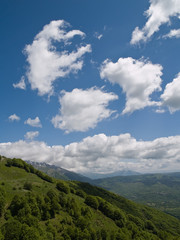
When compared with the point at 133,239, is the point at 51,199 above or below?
above

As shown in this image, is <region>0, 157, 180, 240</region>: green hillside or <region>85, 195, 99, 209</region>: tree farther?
<region>85, 195, 99, 209</region>: tree

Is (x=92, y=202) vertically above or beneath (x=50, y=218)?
beneath

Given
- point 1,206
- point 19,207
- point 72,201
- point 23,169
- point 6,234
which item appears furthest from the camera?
point 23,169

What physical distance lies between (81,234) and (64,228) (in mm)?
9583

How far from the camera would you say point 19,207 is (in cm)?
7388

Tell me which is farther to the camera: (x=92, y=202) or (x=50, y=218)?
(x=92, y=202)

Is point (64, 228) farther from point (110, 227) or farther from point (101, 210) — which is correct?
point (101, 210)

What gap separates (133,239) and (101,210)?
106 feet

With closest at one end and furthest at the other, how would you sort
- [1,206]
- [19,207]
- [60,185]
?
[1,206]
[19,207]
[60,185]

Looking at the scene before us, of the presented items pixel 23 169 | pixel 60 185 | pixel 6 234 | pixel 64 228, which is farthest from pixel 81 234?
pixel 23 169

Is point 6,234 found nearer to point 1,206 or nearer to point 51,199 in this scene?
point 1,206

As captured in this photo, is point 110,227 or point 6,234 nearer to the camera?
point 6,234

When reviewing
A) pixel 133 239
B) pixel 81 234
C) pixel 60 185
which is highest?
pixel 60 185

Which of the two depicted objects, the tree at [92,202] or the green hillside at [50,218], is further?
the tree at [92,202]
